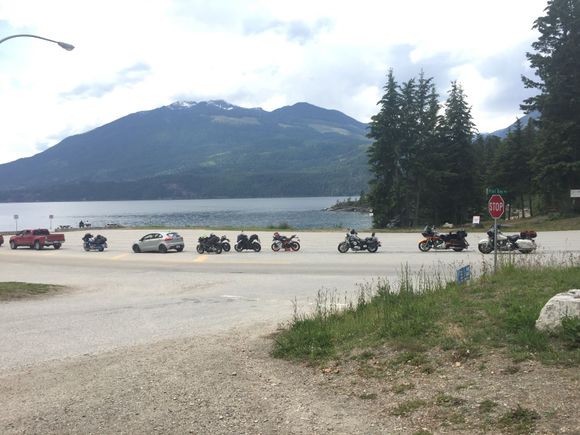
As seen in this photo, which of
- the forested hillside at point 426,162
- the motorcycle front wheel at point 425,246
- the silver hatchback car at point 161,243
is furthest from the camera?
the forested hillside at point 426,162

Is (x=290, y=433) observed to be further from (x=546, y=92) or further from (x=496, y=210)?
(x=546, y=92)

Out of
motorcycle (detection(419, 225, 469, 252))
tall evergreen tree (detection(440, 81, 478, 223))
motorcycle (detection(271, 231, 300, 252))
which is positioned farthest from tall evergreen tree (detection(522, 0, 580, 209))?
motorcycle (detection(271, 231, 300, 252))

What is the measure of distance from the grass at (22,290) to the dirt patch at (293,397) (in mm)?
8428

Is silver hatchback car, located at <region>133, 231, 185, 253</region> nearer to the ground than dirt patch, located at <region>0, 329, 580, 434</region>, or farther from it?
farther from it

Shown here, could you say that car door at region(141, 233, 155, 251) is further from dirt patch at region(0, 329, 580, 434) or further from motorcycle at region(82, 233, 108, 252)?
dirt patch at region(0, 329, 580, 434)

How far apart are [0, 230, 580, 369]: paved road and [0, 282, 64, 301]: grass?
64cm

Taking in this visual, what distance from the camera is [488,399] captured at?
528 centimetres

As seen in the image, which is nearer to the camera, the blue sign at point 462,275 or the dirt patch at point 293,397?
the dirt patch at point 293,397

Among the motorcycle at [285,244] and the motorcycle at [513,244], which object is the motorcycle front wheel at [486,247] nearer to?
the motorcycle at [513,244]

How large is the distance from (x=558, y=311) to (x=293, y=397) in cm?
354

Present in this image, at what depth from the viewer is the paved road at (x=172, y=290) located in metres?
10.3

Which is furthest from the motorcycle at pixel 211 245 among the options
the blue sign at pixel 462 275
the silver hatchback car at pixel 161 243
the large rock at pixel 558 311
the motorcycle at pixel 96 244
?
the large rock at pixel 558 311

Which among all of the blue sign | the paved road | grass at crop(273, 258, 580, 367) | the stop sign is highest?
the stop sign

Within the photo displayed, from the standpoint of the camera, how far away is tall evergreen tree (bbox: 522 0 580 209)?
138 ft
